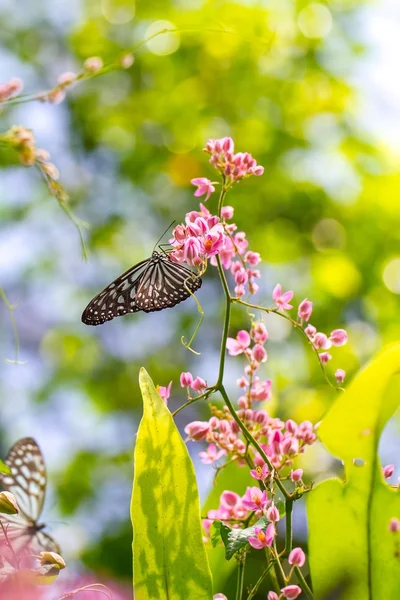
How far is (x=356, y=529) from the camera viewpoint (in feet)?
0.96

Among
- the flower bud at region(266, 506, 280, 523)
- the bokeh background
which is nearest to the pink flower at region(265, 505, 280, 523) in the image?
the flower bud at region(266, 506, 280, 523)

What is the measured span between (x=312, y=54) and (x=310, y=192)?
50 centimetres

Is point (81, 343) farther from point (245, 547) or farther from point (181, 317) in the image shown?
point (245, 547)

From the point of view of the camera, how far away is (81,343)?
2480 mm

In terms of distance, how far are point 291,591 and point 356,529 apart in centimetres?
4

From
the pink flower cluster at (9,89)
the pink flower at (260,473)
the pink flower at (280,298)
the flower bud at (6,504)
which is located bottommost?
the flower bud at (6,504)

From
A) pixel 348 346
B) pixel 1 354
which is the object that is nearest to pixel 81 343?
pixel 1 354

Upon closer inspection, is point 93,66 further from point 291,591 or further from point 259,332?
point 291,591

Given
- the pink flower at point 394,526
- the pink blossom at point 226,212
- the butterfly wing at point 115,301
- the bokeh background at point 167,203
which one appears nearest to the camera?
the pink flower at point 394,526

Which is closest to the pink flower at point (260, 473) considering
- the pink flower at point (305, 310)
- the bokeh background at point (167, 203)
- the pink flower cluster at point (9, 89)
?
the pink flower at point (305, 310)

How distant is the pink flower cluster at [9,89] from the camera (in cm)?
34

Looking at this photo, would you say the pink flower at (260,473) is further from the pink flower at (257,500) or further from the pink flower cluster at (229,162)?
the pink flower cluster at (229,162)

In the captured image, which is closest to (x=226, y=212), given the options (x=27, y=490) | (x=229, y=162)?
(x=229, y=162)

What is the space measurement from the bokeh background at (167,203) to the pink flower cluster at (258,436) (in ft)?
5.55
